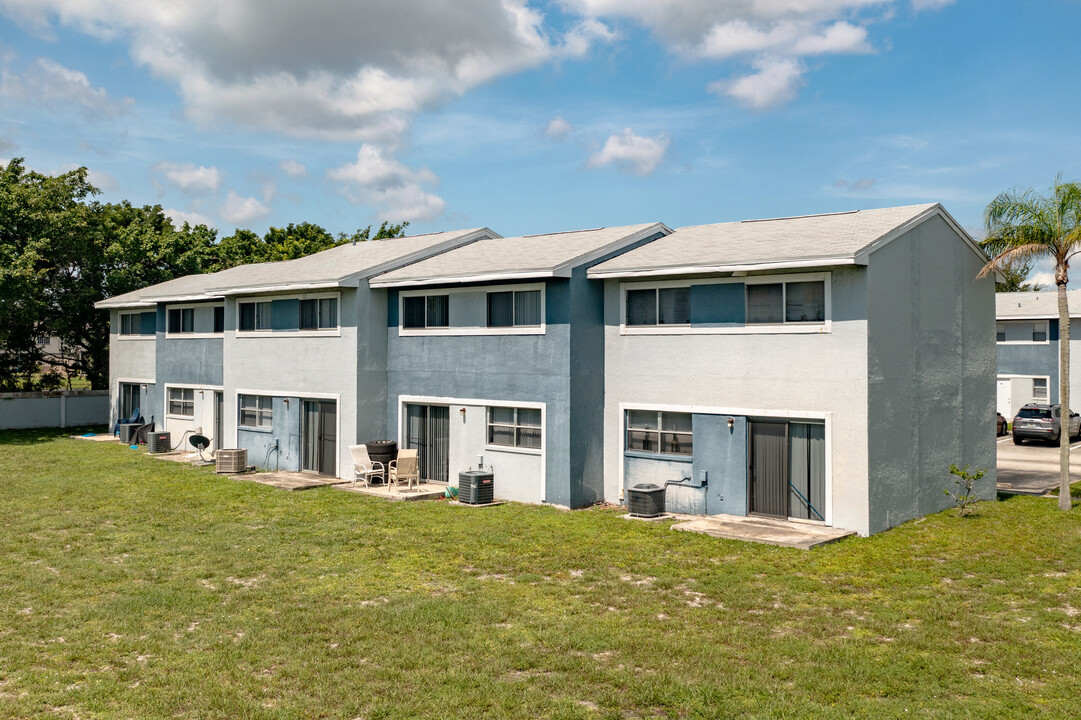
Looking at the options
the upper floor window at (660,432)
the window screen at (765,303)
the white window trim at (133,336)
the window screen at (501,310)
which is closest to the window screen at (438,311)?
the window screen at (501,310)

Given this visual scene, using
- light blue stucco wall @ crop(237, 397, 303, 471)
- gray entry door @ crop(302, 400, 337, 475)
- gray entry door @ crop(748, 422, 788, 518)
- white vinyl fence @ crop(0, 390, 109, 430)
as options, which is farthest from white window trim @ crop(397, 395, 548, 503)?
white vinyl fence @ crop(0, 390, 109, 430)

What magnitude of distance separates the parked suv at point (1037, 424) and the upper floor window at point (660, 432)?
2275cm

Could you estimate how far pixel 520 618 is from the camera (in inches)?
433

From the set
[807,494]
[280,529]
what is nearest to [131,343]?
[280,529]

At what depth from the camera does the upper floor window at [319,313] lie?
77.5ft

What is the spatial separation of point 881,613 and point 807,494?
5.86 m

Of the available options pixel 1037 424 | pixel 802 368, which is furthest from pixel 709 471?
pixel 1037 424

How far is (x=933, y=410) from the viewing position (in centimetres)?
1875

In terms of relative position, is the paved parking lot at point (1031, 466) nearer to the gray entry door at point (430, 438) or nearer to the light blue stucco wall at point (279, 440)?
the gray entry door at point (430, 438)

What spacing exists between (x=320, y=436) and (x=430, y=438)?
3.77 meters

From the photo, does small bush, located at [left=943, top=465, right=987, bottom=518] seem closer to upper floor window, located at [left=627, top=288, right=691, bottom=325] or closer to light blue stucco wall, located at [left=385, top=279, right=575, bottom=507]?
upper floor window, located at [left=627, top=288, right=691, bottom=325]

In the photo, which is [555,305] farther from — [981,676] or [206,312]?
[206,312]

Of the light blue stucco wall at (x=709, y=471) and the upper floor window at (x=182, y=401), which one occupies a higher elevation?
the upper floor window at (x=182, y=401)

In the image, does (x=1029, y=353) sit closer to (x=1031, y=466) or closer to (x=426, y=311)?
(x=1031, y=466)
